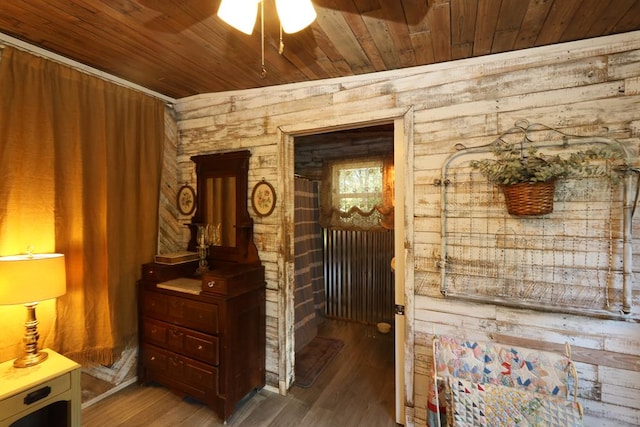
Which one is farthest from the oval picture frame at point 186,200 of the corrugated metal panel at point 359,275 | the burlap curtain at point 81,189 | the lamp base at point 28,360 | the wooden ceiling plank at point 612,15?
the wooden ceiling plank at point 612,15

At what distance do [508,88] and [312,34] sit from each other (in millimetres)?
1232

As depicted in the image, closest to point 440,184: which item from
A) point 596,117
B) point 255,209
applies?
point 596,117

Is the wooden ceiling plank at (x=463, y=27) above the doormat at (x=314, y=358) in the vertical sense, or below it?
above

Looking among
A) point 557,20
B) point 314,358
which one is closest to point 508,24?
point 557,20

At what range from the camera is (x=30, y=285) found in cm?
156

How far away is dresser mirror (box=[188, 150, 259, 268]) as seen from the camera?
8.11ft

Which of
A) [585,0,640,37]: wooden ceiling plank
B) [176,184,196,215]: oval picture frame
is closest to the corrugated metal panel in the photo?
[176,184,196,215]: oval picture frame

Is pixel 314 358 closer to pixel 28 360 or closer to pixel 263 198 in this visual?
pixel 263 198

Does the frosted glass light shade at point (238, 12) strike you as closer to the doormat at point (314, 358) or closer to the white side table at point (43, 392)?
the white side table at point (43, 392)

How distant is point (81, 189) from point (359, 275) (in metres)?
3.03

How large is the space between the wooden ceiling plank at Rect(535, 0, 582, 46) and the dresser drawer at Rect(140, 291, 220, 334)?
262 cm

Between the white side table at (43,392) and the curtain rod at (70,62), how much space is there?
6.38 ft

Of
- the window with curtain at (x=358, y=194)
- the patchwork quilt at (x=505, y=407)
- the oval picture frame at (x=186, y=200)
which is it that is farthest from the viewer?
Answer: the window with curtain at (x=358, y=194)

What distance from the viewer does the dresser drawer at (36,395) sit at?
1.43m
